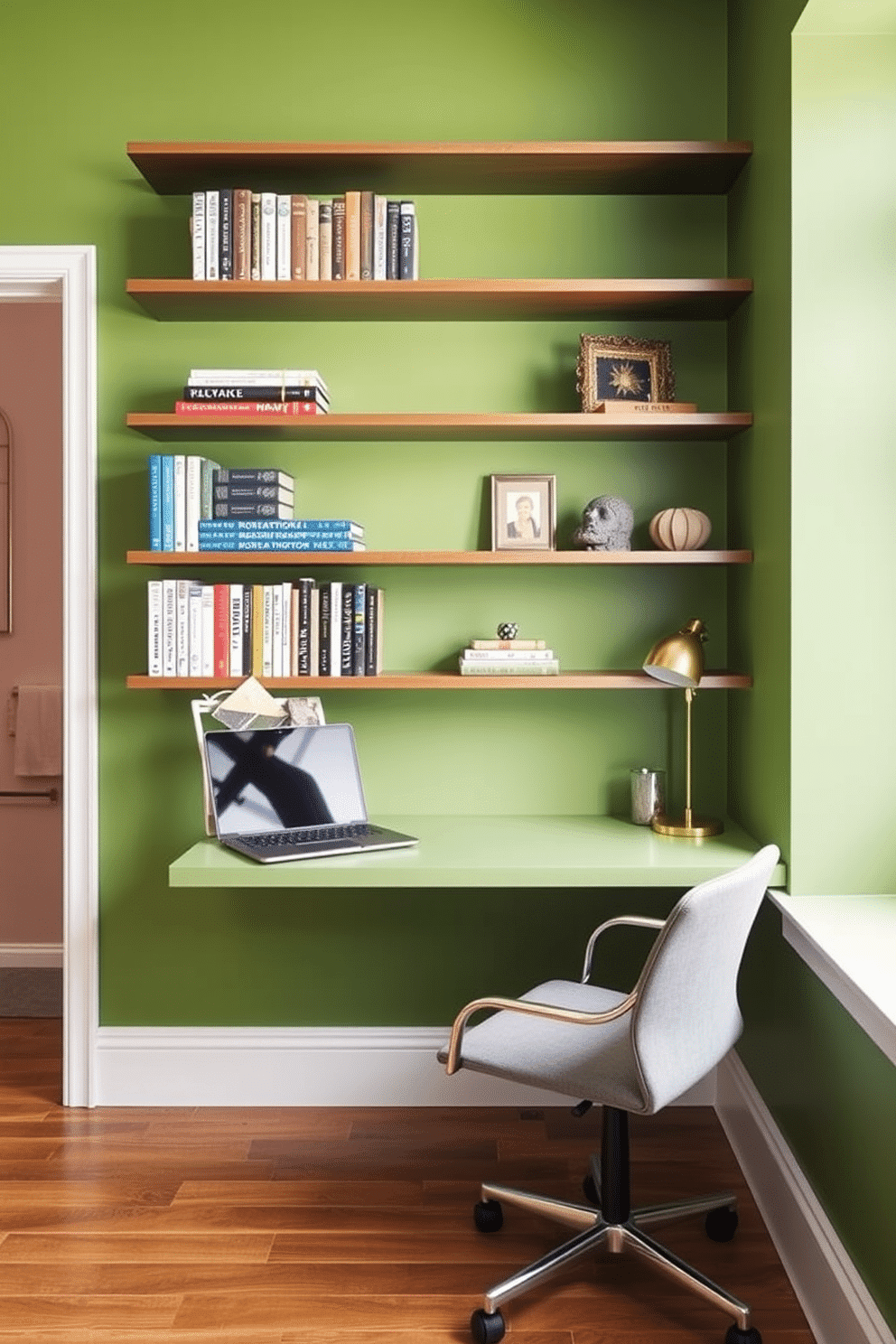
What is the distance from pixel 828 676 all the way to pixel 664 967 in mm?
772

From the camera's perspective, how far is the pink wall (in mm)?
4121

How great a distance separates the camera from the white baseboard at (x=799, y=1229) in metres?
1.90

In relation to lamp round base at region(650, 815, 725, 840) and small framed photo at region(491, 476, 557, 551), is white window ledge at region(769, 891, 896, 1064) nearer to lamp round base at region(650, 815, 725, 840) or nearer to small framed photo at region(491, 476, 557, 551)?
lamp round base at region(650, 815, 725, 840)

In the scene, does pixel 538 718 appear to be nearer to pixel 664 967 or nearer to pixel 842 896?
pixel 842 896

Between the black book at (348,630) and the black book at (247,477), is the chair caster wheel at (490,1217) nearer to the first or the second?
the black book at (348,630)

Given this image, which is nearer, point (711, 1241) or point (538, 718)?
point (711, 1241)

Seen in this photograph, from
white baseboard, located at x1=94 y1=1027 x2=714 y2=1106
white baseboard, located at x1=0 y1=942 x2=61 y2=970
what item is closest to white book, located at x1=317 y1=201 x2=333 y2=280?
white baseboard, located at x1=94 y1=1027 x2=714 y2=1106

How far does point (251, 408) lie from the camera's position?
107 inches

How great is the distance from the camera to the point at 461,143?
8.80 ft

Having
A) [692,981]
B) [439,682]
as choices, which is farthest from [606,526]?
[692,981]

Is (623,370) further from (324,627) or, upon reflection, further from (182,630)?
(182,630)

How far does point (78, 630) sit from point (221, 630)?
46 centimetres

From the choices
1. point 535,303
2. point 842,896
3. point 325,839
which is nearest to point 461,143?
point 535,303

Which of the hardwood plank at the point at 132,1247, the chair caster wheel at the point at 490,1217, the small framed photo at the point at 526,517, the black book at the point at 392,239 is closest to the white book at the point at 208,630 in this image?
the small framed photo at the point at 526,517
